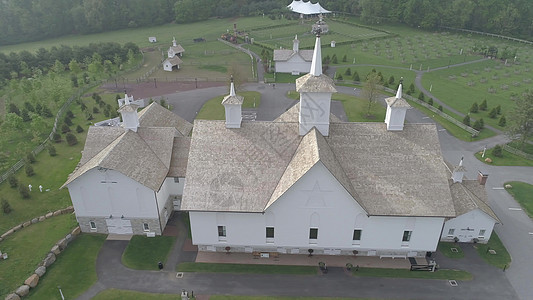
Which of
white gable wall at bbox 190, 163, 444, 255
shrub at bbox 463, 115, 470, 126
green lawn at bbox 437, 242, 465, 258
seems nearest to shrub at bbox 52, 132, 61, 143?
white gable wall at bbox 190, 163, 444, 255

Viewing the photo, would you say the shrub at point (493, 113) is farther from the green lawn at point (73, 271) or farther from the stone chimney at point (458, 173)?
the green lawn at point (73, 271)

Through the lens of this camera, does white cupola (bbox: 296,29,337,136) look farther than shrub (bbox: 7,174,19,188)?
No

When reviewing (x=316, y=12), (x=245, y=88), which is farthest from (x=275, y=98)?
(x=316, y=12)

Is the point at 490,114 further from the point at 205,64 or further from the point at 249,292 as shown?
the point at 205,64

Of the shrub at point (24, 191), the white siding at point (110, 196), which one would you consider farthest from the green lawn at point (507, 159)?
the shrub at point (24, 191)

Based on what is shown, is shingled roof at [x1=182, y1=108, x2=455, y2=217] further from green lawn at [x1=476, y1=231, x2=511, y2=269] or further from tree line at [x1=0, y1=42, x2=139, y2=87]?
tree line at [x1=0, y1=42, x2=139, y2=87]

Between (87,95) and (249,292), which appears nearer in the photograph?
(249,292)

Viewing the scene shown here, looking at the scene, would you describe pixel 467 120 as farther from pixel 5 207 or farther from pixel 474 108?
pixel 5 207
